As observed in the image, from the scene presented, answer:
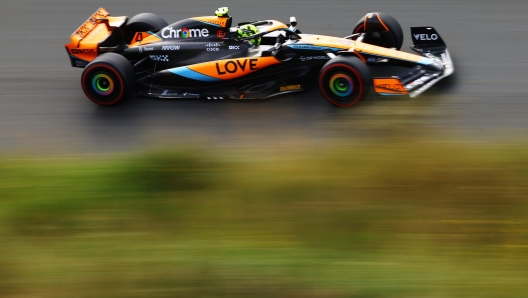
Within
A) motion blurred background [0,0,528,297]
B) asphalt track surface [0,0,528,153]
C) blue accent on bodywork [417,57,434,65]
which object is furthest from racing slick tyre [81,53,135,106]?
blue accent on bodywork [417,57,434,65]

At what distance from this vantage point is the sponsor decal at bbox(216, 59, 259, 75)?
9258 millimetres

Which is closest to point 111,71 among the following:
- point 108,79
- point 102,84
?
point 108,79

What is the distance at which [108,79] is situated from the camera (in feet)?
30.8

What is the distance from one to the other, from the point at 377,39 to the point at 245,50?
2.14 meters

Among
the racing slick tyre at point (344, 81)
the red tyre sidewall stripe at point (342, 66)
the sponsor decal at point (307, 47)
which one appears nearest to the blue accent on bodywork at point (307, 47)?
the sponsor decal at point (307, 47)

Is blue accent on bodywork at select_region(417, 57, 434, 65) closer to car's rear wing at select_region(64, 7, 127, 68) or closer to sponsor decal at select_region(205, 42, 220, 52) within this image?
sponsor decal at select_region(205, 42, 220, 52)

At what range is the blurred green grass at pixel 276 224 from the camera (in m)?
3.83

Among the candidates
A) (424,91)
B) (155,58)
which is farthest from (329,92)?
(155,58)

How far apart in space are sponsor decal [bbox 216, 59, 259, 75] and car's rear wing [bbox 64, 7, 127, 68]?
1974 millimetres

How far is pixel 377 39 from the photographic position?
10430 mm

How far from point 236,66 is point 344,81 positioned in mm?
1498

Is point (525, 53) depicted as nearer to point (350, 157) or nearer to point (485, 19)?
point (485, 19)

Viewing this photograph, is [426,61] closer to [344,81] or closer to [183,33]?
[344,81]

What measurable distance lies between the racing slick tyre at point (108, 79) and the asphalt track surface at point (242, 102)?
0.17m
